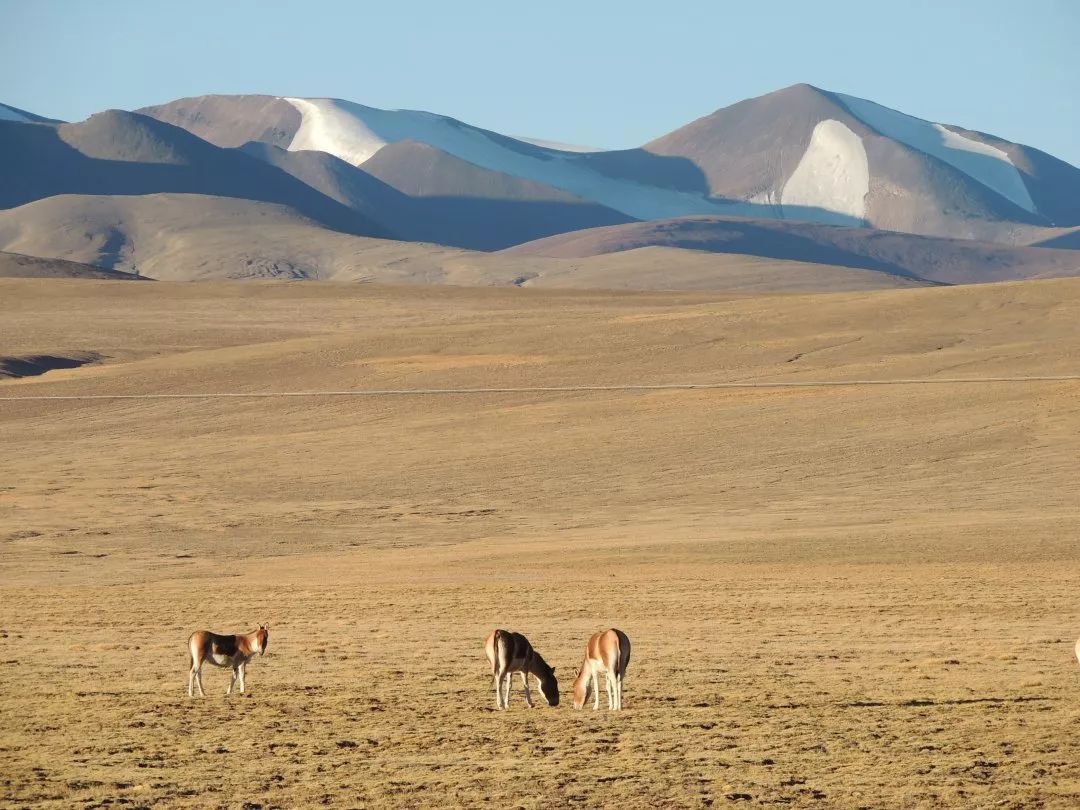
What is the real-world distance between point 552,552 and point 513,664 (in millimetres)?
13675

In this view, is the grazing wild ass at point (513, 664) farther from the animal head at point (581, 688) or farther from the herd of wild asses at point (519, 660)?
Result: the animal head at point (581, 688)

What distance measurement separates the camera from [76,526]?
96.0 feet

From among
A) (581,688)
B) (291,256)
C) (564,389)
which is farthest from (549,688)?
(291,256)

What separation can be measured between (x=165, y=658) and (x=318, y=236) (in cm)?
14498

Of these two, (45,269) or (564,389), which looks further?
(45,269)

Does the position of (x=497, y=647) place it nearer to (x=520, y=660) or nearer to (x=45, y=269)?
(x=520, y=660)

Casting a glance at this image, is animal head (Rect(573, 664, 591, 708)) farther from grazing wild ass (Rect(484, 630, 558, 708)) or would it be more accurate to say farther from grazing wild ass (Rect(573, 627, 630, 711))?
grazing wild ass (Rect(484, 630, 558, 708))

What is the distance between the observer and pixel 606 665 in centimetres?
1148

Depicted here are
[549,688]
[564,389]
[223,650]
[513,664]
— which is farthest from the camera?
[564,389]

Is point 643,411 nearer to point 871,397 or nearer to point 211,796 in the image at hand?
point 871,397

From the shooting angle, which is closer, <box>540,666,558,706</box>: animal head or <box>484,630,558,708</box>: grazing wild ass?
<box>484,630,558,708</box>: grazing wild ass

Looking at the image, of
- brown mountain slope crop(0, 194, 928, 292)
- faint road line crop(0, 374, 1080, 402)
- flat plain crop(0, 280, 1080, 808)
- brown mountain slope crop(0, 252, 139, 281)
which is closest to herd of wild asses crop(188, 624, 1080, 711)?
flat plain crop(0, 280, 1080, 808)

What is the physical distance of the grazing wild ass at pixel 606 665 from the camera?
11.2 meters

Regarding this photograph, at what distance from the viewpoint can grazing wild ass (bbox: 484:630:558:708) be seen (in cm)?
1154
